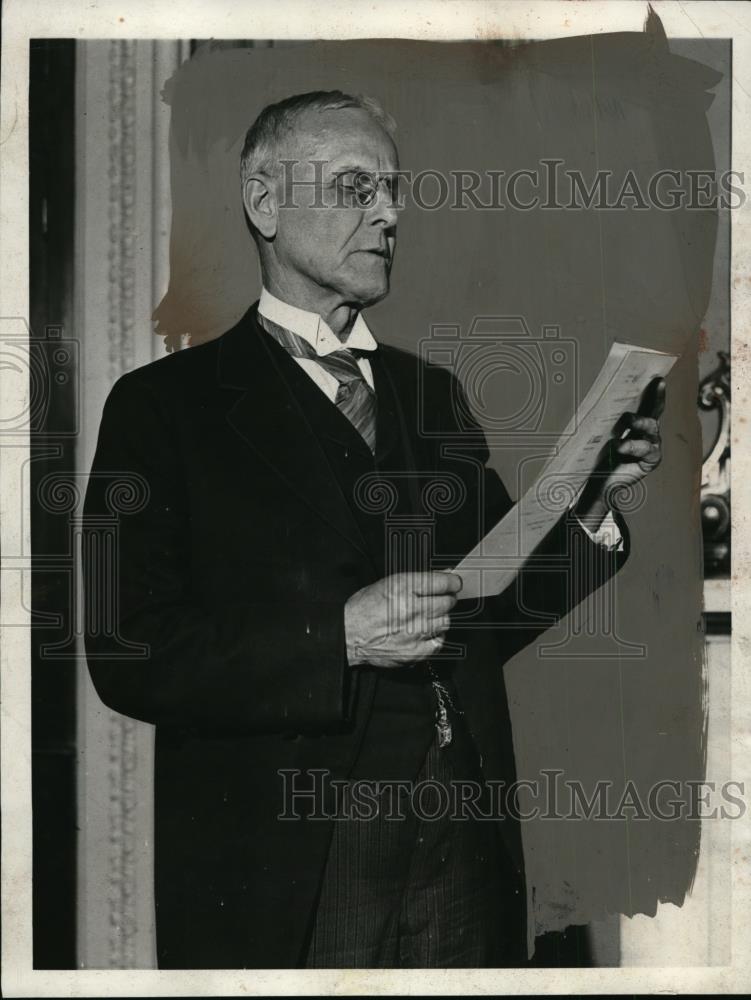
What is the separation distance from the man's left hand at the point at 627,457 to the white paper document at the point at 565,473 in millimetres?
28

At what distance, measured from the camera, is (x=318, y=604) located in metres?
2.03

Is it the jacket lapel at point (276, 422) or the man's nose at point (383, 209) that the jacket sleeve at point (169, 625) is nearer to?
the jacket lapel at point (276, 422)

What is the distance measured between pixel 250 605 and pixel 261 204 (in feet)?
2.35

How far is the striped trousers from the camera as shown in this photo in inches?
81.2

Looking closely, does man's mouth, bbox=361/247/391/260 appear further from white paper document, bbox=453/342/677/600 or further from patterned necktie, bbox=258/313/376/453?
white paper document, bbox=453/342/677/600

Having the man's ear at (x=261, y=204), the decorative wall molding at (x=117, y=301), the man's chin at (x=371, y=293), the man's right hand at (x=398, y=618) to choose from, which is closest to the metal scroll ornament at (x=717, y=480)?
the man's right hand at (x=398, y=618)

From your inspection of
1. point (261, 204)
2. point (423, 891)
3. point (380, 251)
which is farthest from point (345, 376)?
point (423, 891)

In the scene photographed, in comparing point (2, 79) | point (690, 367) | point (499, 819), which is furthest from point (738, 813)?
point (2, 79)

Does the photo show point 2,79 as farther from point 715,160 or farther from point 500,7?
point 715,160

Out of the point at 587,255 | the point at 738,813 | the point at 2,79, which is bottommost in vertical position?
the point at 738,813

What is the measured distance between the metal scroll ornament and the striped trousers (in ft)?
1.90

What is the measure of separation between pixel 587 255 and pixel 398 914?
4.08ft

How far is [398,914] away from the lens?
208 cm

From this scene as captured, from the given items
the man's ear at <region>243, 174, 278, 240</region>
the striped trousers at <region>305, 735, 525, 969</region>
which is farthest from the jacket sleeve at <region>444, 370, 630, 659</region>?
the man's ear at <region>243, 174, 278, 240</region>
